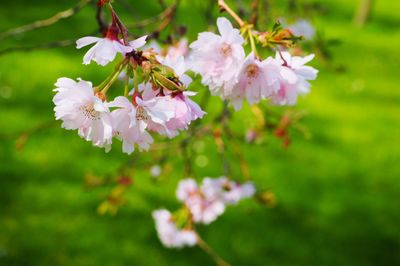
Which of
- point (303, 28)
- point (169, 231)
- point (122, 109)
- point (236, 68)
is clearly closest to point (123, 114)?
point (122, 109)

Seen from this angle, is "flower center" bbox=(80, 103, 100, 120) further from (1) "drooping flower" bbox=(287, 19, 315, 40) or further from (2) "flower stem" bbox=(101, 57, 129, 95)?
(1) "drooping flower" bbox=(287, 19, 315, 40)

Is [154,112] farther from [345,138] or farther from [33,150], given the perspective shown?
[345,138]

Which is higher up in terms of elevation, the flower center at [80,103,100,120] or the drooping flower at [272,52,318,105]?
the flower center at [80,103,100,120]

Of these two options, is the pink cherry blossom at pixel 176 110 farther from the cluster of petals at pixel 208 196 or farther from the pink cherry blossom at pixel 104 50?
the cluster of petals at pixel 208 196

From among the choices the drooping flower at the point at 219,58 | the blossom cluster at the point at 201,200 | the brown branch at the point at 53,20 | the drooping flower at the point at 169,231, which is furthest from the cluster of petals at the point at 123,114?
the drooping flower at the point at 169,231

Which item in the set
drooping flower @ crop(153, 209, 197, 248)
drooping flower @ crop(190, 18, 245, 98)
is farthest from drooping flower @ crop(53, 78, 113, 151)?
drooping flower @ crop(153, 209, 197, 248)

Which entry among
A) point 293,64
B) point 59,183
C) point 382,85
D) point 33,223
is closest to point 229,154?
point 59,183
